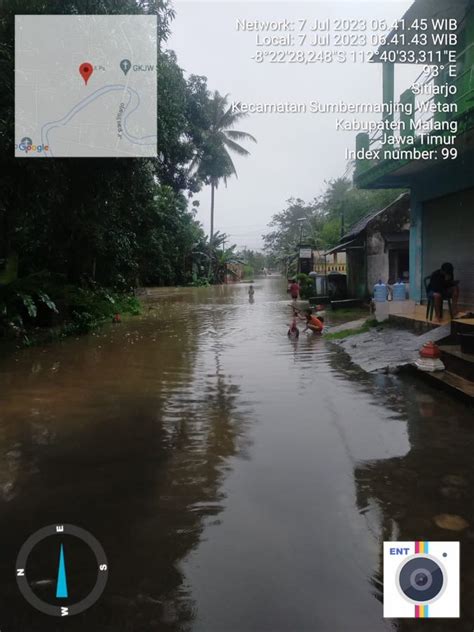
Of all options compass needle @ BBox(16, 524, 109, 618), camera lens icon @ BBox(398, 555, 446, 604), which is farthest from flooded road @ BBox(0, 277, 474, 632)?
camera lens icon @ BBox(398, 555, 446, 604)

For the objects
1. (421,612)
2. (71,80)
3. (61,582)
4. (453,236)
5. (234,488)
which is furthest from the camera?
(453,236)

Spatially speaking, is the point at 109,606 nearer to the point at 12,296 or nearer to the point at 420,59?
the point at 12,296

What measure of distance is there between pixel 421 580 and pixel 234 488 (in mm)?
1772

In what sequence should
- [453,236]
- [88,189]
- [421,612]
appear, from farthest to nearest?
[453,236]
[88,189]
[421,612]

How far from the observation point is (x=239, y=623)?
2178mm

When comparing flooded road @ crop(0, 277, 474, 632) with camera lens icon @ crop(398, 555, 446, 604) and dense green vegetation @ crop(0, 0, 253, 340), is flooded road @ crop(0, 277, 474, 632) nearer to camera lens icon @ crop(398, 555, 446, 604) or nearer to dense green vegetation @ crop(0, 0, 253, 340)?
camera lens icon @ crop(398, 555, 446, 604)

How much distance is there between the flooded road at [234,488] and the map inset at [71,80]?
12.2ft

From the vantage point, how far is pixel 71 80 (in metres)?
7.00

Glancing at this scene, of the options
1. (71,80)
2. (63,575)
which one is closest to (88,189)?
(71,80)

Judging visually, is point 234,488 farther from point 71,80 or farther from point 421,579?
point 71,80

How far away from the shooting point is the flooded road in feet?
7.64

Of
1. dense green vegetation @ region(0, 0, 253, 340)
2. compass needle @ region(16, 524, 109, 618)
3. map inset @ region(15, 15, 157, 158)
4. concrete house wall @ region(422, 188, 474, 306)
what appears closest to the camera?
compass needle @ region(16, 524, 109, 618)

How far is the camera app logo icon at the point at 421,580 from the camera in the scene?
6.90 feet

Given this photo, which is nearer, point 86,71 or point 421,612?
point 421,612
